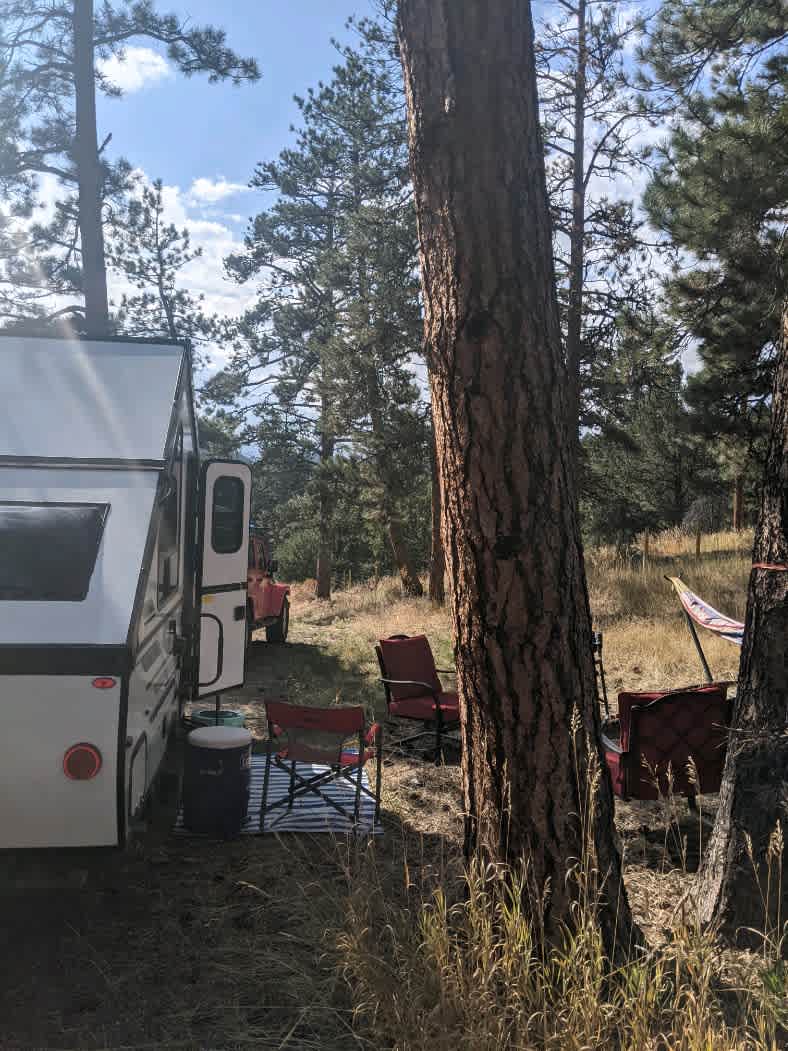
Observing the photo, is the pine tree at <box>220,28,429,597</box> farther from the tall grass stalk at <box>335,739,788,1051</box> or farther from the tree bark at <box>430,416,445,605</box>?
the tall grass stalk at <box>335,739,788,1051</box>

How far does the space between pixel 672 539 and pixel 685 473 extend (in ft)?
28.3

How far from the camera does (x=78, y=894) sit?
14.4 feet

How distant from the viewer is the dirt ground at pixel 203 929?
319 centimetres

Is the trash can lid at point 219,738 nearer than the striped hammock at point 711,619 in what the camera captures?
Yes

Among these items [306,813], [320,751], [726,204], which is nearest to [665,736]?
[320,751]

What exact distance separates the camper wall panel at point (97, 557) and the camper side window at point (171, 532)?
31cm

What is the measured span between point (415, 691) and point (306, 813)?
1898mm

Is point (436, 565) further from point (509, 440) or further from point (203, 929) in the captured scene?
point (509, 440)

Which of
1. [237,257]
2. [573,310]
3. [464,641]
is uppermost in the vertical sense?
[237,257]

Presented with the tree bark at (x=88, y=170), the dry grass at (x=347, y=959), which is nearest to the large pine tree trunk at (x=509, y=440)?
the dry grass at (x=347, y=959)

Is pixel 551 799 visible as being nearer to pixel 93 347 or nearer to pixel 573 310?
pixel 93 347

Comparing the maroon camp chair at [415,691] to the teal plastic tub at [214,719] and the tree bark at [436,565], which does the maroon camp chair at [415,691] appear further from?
the tree bark at [436,565]

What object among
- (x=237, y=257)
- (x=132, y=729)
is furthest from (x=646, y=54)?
(x=237, y=257)

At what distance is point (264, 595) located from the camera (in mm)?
12422
